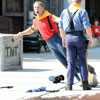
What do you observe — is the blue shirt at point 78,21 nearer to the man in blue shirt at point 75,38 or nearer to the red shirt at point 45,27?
the man in blue shirt at point 75,38

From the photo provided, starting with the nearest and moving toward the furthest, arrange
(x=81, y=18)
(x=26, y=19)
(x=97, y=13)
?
1. (x=81, y=18)
2. (x=26, y=19)
3. (x=97, y=13)

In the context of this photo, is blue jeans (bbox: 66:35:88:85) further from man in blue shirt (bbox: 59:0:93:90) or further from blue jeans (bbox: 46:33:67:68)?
blue jeans (bbox: 46:33:67:68)

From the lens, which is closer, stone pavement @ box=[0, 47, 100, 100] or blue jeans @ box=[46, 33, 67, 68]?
stone pavement @ box=[0, 47, 100, 100]

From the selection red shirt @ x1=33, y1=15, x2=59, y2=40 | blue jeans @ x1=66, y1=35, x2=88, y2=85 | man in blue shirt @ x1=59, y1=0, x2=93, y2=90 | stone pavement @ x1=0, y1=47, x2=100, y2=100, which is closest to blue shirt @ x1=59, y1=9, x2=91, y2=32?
man in blue shirt @ x1=59, y1=0, x2=93, y2=90

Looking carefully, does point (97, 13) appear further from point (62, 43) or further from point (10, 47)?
point (62, 43)

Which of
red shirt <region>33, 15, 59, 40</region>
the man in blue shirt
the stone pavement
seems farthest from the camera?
red shirt <region>33, 15, 59, 40</region>

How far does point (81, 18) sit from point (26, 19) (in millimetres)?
13840

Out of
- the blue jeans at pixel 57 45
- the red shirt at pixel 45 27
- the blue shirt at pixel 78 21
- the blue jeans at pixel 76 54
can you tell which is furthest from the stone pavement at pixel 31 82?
the blue shirt at pixel 78 21

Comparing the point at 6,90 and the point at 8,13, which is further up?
the point at 8,13

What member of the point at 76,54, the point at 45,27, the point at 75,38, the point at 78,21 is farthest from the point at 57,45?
the point at 78,21

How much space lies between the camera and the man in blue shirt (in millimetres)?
8164

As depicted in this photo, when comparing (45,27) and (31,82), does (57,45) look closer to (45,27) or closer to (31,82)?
(45,27)

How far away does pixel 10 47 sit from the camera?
1234 centimetres

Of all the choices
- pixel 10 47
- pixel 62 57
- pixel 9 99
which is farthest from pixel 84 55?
pixel 10 47
